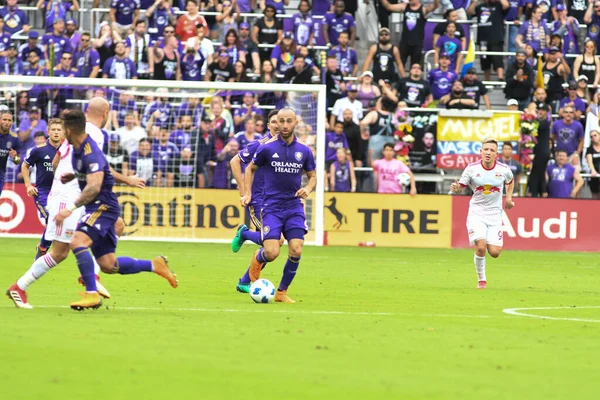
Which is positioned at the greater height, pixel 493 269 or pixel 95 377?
pixel 95 377

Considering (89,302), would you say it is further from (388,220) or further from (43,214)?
(388,220)

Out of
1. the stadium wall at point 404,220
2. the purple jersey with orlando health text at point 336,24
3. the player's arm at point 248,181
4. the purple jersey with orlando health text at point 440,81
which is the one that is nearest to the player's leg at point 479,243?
the player's arm at point 248,181

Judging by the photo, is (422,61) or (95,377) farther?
(422,61)

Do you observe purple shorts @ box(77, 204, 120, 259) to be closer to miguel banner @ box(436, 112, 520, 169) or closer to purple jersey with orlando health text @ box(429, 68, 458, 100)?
miguel banner @ box(436, 112, 520, 169)

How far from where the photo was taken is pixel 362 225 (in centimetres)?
2689

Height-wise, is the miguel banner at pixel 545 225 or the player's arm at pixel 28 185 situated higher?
the player's arm at pixel 28 185

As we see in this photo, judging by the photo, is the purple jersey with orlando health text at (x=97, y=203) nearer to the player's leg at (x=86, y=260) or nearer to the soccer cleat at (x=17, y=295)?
the player's leg at (x=86, y=260)

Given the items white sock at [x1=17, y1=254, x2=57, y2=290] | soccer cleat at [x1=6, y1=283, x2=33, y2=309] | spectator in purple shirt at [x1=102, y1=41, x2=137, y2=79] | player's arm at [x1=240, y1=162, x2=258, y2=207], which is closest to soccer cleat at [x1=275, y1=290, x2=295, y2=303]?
player's arm at [x1=240, y1=162, x2=258, y2=207]

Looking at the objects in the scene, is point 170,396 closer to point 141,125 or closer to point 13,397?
point 13,397

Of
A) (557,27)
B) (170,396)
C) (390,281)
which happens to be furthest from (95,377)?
(557,27)

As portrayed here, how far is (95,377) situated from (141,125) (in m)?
19.0

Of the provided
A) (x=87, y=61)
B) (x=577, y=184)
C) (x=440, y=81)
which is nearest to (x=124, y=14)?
(x=87, y=61)

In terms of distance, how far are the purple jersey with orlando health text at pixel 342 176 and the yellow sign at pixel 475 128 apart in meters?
2.48

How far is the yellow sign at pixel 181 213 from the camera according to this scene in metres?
25.7
